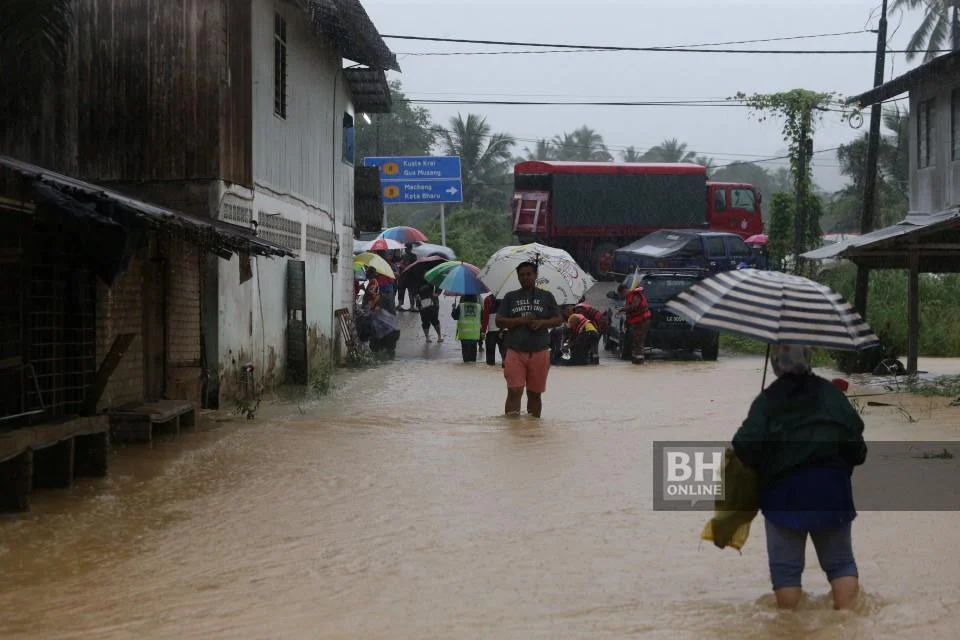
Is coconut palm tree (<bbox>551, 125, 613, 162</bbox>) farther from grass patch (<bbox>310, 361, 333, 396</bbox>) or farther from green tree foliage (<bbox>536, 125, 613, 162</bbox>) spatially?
grass patch (<bbox>310, 361, 333, 396</bbox>)

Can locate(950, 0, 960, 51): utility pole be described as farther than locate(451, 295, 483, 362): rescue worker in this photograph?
Yes

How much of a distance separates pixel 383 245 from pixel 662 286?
1105 cm

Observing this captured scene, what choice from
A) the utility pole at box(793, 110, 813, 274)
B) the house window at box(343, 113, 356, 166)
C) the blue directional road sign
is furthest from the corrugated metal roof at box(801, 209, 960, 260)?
the blue directional road sign

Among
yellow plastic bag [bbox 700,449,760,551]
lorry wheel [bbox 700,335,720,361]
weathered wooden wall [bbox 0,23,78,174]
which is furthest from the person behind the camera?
lorry wheel [bbox 700,335,720,361]

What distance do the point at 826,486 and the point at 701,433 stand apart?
335 inches

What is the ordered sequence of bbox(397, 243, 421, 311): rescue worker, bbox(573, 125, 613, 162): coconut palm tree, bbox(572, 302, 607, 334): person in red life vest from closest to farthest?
bbox(572, 302, 607, 334): person in red life vest → bbox(397, 243, 421, 311): rescue worker → bbox(573, 125, 613, 162): coconut palm tree

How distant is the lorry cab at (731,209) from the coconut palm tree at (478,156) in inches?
985

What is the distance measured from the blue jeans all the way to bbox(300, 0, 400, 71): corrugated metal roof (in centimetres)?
1184

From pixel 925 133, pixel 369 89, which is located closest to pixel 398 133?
pixel 369 89

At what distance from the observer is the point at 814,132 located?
34375 millimetres

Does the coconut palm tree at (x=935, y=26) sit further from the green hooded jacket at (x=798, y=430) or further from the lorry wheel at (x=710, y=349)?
the green hooded jacket at (x=798, y=430)

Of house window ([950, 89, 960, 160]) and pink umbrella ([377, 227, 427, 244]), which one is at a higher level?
house window ([950, 89, 960, 160])

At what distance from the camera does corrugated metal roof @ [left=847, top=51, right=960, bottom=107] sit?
798 inches

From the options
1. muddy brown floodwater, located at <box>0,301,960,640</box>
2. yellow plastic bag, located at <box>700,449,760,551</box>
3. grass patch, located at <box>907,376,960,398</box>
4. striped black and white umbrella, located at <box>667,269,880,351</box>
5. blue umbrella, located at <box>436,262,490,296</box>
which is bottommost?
muddy brown floodwater, located at <box>0,301,960,640</box>
